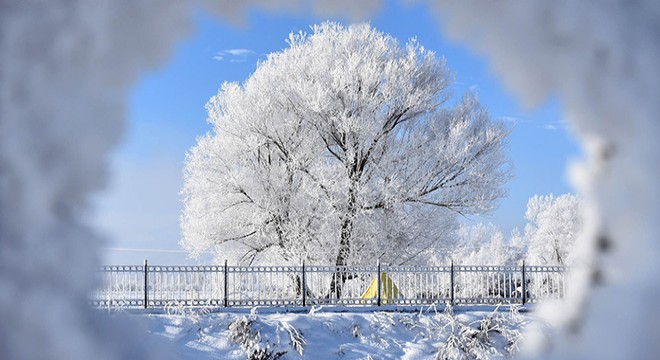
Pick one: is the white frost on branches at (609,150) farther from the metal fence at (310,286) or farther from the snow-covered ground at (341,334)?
the metal fence at (310,286)

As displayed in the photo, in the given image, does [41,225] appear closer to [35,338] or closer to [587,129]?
[35,338]

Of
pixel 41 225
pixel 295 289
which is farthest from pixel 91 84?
pixel 295 289

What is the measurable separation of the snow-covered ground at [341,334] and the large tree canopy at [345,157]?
15.8ft

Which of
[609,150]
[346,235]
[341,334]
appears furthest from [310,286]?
[609,150]

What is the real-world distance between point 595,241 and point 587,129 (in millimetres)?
197

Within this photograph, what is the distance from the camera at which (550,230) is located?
2548 centimetres

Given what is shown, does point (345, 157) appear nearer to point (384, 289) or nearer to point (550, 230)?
point (384, 289)

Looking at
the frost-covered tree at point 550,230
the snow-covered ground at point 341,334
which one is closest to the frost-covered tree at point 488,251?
the frost-covered tree at point 550,230

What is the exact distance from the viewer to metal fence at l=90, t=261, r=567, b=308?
1288 cm

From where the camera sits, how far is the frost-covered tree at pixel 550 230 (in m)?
25.2

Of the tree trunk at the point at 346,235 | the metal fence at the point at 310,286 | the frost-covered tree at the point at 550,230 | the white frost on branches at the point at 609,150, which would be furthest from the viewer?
the frost-covered tree at the point at 550,230

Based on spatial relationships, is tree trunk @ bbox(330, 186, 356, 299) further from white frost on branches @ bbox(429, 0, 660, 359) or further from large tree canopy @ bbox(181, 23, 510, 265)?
white frost on branches @ bbox(429, 0, 660, 359)

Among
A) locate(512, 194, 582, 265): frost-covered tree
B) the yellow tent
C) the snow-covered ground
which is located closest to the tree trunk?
the yellow tent

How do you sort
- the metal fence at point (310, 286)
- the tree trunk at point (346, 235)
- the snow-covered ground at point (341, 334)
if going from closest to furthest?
the snow-covered ground at point (341, 334), the metal fence at point (310, 286), the tree trunk at point (346, 235)
